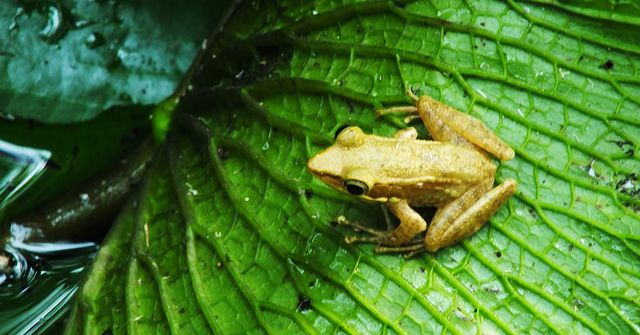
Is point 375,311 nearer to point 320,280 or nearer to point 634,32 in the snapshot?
point 320,280

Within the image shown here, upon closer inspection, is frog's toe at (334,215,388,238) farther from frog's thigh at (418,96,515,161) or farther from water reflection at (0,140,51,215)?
water reflection at (0,140,51,215)

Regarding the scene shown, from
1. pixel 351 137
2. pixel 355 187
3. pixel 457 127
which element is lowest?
pixel 355 187

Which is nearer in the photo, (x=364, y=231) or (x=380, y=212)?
(x=364, y=231)

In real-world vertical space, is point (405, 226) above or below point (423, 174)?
below

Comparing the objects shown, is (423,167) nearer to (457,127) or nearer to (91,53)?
(457,127)

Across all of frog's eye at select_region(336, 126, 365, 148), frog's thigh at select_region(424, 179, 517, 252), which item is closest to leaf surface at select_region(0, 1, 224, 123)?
frog's eye at select_region(336, 126, 365, 148)

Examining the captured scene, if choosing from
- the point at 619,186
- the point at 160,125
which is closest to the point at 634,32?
the point at 619,186

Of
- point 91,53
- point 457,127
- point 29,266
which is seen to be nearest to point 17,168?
point 29,266
